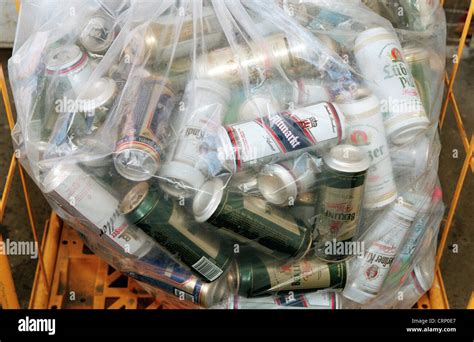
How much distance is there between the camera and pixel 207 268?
54.7 inches

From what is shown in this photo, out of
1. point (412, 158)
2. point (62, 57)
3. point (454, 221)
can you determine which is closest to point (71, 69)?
point (62, 57)

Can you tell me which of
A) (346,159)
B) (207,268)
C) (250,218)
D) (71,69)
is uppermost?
(71,69)

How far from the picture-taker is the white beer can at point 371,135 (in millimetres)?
1384

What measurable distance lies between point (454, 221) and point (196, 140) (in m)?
1.14

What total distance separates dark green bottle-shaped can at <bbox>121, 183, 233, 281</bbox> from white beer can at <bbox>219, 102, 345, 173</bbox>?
153 millimetres

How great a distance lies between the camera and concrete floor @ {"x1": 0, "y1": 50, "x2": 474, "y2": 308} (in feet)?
6.39

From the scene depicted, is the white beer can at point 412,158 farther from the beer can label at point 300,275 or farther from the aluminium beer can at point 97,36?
the aluminium beer can at point 97,36

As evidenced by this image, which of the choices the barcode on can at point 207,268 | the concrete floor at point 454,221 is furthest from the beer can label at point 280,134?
the concrete floor at point 454,221

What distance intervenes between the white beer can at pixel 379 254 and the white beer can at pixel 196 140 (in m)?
0.41

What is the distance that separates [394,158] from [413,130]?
8 cm

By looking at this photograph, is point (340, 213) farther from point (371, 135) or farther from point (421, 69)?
point (421, 69)

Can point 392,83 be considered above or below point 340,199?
above
